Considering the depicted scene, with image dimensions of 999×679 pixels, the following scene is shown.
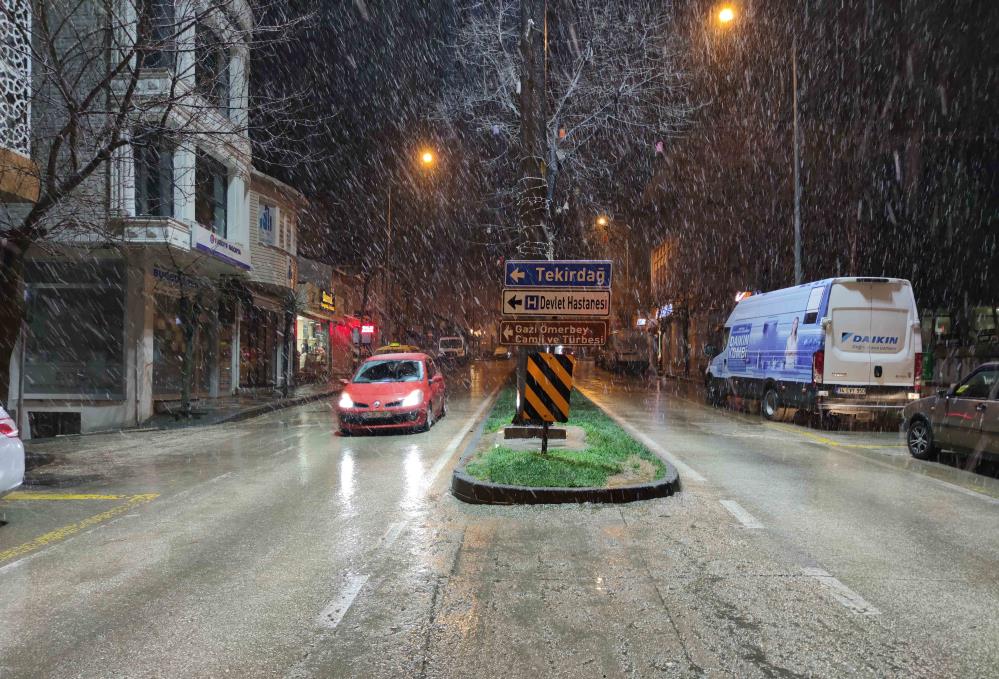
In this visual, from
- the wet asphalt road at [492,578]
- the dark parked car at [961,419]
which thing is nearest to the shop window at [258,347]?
the wet asphalt road at [492,578]

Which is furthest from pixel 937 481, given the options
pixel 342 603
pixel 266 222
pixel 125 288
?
pixel 266 222

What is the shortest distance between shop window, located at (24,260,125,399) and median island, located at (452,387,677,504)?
1115 centimetres

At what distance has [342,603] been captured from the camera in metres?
4.32

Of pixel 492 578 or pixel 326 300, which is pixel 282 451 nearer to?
pixel 492 578

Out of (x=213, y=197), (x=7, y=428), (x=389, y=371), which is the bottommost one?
(x=7, y=428)

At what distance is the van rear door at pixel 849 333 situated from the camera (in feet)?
44.9

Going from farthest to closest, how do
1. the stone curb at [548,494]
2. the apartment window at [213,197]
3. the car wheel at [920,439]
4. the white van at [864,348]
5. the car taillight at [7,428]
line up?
the apartment window at [213,197]
the white van at [864,348]
the car wheel at [920,439]
the stone curb at [548,494]
the car taillight at [7,428]

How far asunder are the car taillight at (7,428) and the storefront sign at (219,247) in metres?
10.6

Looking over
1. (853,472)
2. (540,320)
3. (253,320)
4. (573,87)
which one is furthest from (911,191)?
(253,320)

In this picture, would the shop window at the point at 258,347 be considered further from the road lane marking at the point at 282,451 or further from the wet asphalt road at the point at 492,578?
the wet asphalt road at the point at 492,578

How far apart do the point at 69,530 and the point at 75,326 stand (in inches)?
492

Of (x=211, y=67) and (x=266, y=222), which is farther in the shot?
(x=266, y=222)

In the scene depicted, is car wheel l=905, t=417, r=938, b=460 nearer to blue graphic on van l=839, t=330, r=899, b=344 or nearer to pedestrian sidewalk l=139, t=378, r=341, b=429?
blue graphic on van l=839, t=330, r=899, b=344

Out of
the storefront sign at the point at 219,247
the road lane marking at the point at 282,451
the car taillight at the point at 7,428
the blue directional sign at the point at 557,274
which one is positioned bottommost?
the road lane marking at the point at 282,451
